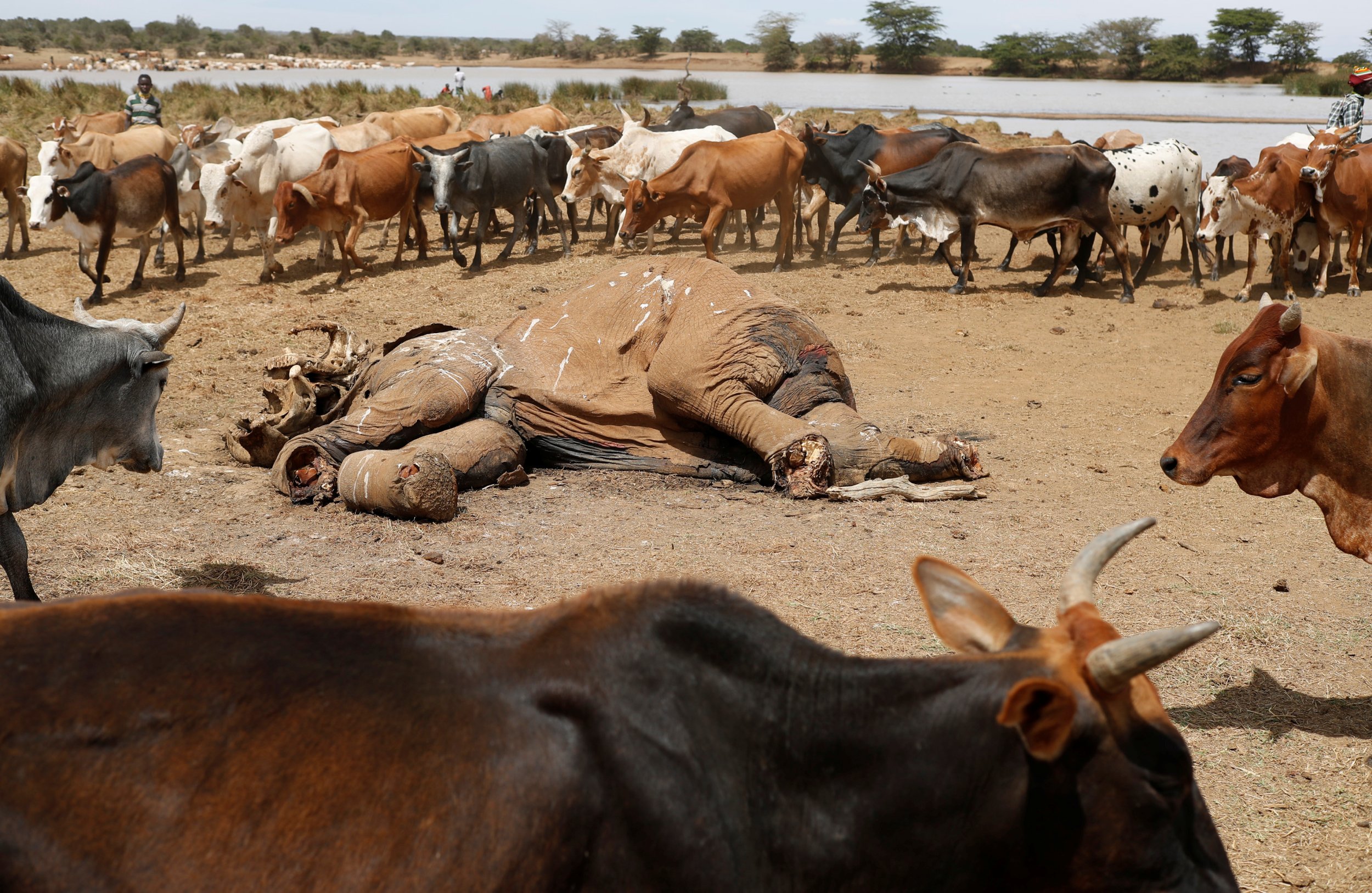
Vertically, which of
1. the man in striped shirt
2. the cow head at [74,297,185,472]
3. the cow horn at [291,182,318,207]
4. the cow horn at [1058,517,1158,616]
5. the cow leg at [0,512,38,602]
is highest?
the man in striped shirt

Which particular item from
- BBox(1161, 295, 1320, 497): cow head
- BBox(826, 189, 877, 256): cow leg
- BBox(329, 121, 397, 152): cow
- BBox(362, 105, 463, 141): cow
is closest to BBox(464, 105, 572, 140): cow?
BBox(362, 105, 463, 141): cow

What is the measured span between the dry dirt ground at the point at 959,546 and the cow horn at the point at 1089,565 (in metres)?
1.72

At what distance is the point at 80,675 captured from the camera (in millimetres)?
2039

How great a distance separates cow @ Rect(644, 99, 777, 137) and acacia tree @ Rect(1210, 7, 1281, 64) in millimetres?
57850

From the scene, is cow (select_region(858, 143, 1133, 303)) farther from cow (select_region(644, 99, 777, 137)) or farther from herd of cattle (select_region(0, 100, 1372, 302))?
cow (select_region(644, 99, 777, 137))

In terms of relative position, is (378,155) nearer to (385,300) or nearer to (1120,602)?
(385,300)

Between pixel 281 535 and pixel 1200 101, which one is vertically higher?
pixel 1200 101

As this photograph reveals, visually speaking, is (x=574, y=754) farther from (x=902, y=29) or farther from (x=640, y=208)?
(x=902, y=29)

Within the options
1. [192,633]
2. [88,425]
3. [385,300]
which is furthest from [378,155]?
[192,633]

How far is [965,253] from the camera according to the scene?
14.0m

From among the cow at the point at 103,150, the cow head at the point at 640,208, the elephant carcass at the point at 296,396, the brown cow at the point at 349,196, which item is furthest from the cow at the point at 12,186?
the elephant carcass at the point at 296,396

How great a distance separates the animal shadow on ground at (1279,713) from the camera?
14.7 ft

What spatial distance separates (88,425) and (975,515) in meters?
4.91

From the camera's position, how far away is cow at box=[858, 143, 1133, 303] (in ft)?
44.6
